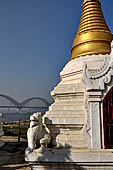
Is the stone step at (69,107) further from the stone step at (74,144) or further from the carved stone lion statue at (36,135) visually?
the stone step at (74,144)

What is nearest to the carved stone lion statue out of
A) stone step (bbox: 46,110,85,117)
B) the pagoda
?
the pagoda

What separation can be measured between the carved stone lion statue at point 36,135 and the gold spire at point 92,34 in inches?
246

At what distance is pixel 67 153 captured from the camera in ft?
24.5

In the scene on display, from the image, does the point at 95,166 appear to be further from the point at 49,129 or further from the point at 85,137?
the point at 49,129

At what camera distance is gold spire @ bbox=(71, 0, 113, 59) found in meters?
12.0

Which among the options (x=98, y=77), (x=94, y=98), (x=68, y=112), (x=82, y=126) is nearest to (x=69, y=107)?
(x=68, y=112)

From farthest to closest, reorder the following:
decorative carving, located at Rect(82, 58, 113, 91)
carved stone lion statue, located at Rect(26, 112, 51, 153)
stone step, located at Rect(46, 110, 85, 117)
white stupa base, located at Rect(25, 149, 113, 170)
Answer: stone step, located at Rect(46, 110, 85, 117)
decorative carving, located at Rect(82, 58, 113, 91)
carved stone lion statue, located at Rect(26, 112, 51, 153)
white stupa base, located at Rect(25, 149, 113, 170)

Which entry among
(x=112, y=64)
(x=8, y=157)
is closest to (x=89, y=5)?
(x=112, y=64)

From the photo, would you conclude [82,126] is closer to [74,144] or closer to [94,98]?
[74,144]

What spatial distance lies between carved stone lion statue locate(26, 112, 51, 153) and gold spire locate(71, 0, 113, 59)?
6260mm

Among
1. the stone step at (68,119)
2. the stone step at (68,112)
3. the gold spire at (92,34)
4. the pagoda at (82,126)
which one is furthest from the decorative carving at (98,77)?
the gold spire at (92,34)

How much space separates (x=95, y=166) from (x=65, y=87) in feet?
14.7

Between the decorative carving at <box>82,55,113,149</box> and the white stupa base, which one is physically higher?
the decorative carving at <box>82,55,113,149</box>

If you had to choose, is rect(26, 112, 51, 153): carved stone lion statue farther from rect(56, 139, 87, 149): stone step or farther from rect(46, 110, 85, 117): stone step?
rect(46, 110, 85, 117): stone step
